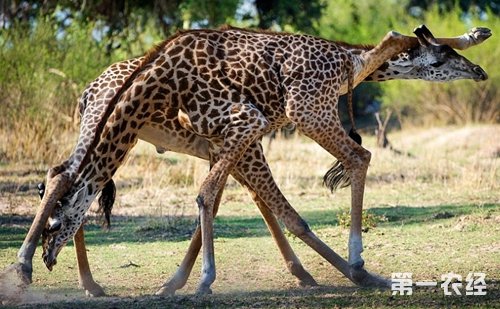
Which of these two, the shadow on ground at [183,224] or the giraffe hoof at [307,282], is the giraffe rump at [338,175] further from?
the shadow on ground at [183,224]

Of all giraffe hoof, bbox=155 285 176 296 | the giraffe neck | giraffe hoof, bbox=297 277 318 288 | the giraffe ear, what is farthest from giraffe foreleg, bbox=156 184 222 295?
the giraffe ear

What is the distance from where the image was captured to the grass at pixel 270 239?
7.47 metres

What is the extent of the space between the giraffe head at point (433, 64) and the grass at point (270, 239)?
1498 millimetres

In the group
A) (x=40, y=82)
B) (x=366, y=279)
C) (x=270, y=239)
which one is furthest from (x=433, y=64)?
(x=40, y=82)

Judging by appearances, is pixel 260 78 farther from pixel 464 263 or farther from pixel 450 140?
pixel 450 140

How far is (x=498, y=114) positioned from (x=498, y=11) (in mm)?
7896

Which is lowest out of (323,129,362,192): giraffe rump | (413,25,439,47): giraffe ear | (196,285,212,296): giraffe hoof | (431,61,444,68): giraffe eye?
(196,285,212,296): giraffe hoof

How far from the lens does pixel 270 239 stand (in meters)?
10.1

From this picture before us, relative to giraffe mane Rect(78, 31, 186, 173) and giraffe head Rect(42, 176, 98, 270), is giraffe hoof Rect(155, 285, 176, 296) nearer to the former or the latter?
giraffe head Rect(42, 176, 98, 270)

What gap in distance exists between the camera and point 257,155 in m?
8.06

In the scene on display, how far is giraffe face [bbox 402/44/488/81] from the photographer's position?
28.1 feet

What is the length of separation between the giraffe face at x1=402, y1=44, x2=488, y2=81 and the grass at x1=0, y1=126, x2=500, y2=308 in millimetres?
1495

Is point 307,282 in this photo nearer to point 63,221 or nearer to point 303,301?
point 303,301

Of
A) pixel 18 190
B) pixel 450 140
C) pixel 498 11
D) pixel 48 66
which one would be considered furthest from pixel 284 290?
pixel 498 11
